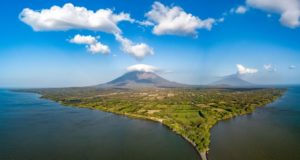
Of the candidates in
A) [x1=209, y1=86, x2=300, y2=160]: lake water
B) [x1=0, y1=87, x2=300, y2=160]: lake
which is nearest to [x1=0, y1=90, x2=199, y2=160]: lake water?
[x1=0, y1=87, x2=300, y2=160]: lake

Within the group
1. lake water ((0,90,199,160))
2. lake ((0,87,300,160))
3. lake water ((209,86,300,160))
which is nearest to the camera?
lake water ((209,86,300,160))

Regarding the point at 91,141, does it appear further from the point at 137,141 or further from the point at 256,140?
the point at 256,140

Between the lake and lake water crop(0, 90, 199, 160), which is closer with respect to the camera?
the lake

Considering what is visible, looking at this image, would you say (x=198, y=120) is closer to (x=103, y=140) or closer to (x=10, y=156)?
(x=103, y=140)

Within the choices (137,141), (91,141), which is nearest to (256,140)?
(137,141)

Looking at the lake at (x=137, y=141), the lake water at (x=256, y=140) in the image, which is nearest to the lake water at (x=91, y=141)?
the lake at (x=137, y=141)

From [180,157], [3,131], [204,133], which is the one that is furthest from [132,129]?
[3,131]

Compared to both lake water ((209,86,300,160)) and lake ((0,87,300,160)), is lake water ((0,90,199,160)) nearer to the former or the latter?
lake ((0,87,300,160))
